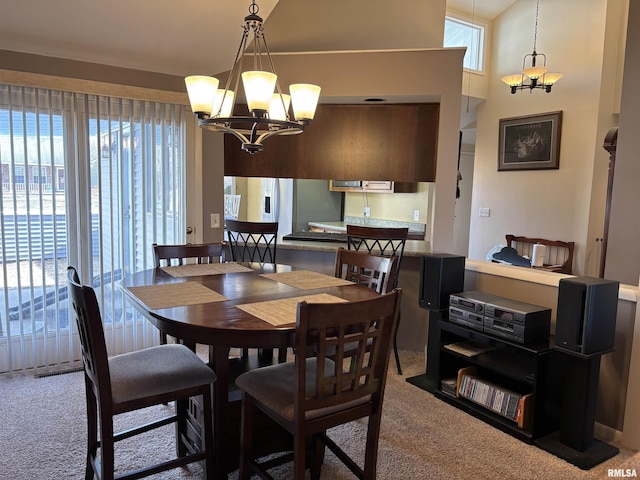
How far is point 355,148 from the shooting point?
402 cm

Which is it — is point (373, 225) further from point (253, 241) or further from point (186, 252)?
point (186, 252)

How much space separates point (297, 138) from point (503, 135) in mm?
3751

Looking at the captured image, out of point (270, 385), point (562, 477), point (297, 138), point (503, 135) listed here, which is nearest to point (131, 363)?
point (270, 385)

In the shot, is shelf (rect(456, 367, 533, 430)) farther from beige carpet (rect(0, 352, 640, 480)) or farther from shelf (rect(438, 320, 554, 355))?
shelf (rect(438, 320, 554, 355))

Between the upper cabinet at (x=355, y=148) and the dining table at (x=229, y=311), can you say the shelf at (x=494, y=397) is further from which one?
the upper cabinet at (x=355, y=148)

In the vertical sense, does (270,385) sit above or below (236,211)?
below

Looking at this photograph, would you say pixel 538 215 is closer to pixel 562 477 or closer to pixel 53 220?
pixel 562 477

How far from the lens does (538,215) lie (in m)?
6.07

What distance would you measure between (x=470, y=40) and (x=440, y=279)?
16.9 feet

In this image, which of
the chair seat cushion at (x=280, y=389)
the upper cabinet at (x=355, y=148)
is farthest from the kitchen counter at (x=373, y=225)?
the chair seat cushion at (x=280, y=389)

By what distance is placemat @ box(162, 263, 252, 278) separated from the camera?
103 inches

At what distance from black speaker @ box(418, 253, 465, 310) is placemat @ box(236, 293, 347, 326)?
112 cm

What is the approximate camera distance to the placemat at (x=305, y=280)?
2.39 meters

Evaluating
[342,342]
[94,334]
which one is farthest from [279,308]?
[94,334]
